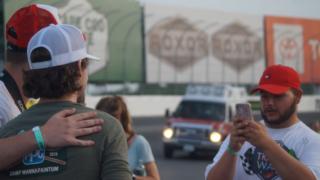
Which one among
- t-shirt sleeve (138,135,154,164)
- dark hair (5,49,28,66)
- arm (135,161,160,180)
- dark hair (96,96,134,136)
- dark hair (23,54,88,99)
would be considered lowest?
arm (135,161,160,180)

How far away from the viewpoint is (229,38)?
221 feet

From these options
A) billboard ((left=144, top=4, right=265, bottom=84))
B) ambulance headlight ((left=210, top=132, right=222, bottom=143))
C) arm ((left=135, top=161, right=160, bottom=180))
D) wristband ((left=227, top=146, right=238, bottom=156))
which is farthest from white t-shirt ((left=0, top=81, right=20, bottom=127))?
billboard ((left=144, top=4, right=265, bottom=84))

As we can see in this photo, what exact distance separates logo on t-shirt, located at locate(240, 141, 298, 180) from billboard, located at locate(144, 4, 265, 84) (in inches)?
2264

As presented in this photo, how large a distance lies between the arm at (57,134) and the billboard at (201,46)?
58686 mm

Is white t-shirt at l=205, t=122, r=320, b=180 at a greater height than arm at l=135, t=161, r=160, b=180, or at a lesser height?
greater

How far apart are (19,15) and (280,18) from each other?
7063 centimetres

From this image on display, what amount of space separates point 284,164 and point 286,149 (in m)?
0.33

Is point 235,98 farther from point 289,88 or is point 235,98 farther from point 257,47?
point 257,47

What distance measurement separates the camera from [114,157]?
102 inches

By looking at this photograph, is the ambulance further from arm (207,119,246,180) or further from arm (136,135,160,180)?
arm (207,119,246,180)

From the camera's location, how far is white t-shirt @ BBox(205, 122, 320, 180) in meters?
3.70

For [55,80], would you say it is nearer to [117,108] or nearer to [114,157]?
[114,157]

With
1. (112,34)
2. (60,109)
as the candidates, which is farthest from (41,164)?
(112,34)

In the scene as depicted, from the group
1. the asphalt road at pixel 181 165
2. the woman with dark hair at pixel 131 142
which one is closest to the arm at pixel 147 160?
the woman with dark hair at pixel 131 142
